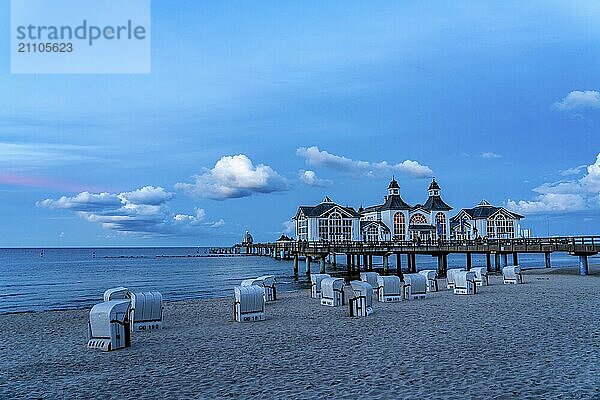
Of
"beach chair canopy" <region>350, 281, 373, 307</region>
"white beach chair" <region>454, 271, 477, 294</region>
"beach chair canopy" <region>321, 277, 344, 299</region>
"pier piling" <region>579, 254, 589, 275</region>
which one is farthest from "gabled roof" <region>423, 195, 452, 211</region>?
"beach chair canopy" <region>350, 281, 373, 307</region>

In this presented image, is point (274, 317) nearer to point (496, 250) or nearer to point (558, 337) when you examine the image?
point (558, 337)

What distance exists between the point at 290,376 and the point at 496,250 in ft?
126

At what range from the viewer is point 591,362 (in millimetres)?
9938

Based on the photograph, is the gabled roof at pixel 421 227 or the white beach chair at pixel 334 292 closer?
the white beach chair at pixel 334 292

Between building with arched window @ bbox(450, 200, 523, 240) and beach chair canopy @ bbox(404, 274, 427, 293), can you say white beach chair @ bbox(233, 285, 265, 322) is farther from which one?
building with arched window @ bbox(450, 200, 523, 240)

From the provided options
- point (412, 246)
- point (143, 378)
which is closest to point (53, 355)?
point (143, 378)

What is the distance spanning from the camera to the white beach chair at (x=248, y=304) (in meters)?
16.8

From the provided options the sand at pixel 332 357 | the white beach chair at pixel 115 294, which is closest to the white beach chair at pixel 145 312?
the sand at pixel 332 357

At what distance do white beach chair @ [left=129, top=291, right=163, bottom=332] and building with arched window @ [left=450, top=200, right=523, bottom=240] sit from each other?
5760 centimetres

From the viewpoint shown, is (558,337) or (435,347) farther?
(558,337)

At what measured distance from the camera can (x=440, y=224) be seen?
227ft

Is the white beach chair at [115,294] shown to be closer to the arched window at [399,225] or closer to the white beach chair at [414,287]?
the white beach chair at [414,287]

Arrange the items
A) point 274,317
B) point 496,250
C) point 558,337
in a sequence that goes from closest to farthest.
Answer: point 558,337 < point 274,317 < point 496,250

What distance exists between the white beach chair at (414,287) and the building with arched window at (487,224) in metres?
48.5
